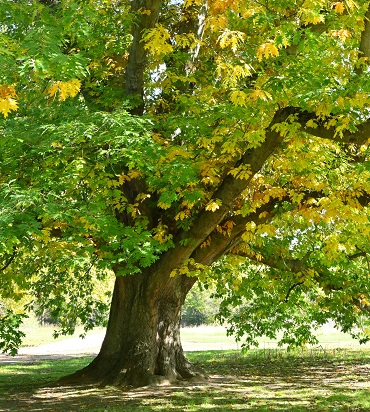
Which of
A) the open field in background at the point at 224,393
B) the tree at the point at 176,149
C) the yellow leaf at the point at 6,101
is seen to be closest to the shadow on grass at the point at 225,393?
the open field in background at the point at 224,393

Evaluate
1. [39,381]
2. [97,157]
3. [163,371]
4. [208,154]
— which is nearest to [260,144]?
[208,154]

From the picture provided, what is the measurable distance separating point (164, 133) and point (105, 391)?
5.47 metres

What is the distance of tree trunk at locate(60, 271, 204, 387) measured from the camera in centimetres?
1168

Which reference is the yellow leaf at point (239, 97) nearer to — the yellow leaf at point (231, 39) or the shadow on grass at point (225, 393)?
the yellow leaf at point (231, 39)

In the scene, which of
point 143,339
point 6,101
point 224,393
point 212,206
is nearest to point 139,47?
point 212,206

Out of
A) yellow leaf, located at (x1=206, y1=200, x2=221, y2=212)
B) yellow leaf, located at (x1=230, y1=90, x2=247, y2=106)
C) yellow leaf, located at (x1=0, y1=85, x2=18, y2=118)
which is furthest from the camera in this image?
yellow leaf, located at (x1=206, y1=200, x2=221, y2=212)

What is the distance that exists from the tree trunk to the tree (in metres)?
0.03

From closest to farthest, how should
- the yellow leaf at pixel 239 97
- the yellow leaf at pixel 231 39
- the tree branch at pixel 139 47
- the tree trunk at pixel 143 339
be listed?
the yellow leaf at pixel 231 39
the yellow leaf at pixel 239 97
the tree branch at pixel 139 47
the tree trunk at pixel 143 339

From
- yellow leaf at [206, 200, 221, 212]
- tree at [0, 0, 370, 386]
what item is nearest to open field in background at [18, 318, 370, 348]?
tree at [0, 0, 370, 386]

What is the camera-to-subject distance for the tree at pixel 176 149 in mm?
7938

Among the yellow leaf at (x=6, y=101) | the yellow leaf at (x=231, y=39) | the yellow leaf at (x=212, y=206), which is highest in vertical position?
the yellow leaf at (x=231, y=39)

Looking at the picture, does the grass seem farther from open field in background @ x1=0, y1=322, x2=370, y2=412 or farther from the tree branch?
the tree branch

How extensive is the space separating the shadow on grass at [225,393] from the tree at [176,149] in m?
0.88

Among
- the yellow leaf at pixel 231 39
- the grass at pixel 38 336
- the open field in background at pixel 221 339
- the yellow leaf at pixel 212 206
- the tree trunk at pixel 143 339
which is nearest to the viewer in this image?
the yellow leaf at pixel 231 39
